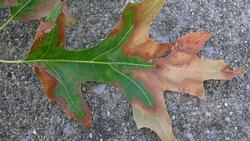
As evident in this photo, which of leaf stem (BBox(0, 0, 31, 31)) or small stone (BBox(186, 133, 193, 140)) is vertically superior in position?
leaf stem (BBox(0, 0, 31, 31))

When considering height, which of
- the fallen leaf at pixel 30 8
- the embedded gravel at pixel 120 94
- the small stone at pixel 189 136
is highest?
the fallen leaf at pixel 30 8

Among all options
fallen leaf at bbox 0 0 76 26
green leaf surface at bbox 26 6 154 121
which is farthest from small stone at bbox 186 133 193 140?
fallen leaf at bbox 0 0 76 26

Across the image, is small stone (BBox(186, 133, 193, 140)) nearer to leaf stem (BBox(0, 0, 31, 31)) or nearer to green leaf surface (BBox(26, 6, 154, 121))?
green leaf surface (BBox(26, 6, 154, 121))

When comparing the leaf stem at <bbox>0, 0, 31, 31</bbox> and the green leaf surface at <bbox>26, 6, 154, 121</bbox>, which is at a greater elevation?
the leaf stem at <bbox>0, 0, 31, 31</bbox>

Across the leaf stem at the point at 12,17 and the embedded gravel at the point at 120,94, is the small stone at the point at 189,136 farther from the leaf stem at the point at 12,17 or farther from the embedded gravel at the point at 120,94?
the leaf stem at the point at 12,17

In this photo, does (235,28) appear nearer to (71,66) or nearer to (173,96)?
(173,96)

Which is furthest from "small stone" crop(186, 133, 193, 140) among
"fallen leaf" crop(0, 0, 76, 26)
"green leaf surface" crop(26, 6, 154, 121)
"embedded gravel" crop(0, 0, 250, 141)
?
"fallen leaf" crop(0, 0, 76, 26)

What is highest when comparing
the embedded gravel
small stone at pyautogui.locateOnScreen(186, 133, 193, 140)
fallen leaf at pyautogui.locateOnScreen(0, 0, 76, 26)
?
fallen leaf at pyautogui.locateOnScreen(0, 0, 76, 26)

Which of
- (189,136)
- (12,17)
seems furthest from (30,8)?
(189,136)

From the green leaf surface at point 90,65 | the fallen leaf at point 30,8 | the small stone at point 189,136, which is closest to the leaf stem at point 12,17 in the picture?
the fallen leaf at point 30,8
